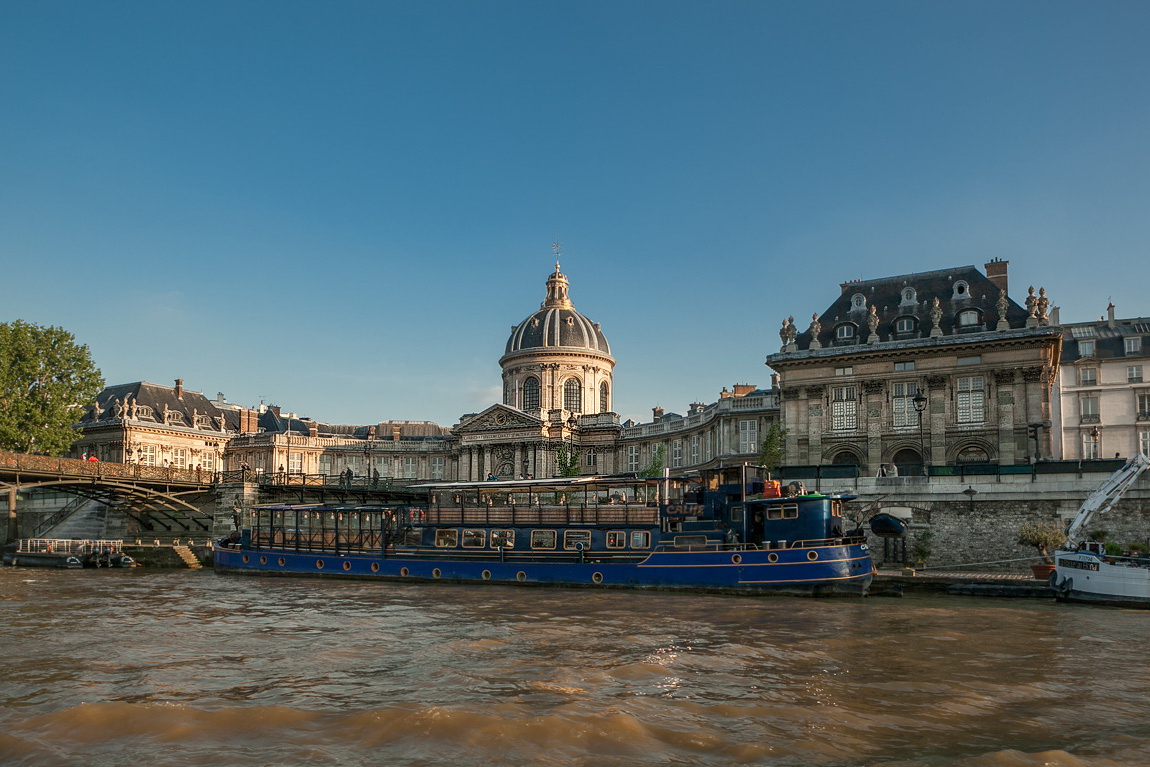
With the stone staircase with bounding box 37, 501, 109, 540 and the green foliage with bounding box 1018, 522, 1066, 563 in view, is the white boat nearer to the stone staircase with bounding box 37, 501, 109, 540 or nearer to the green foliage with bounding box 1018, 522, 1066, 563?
the green foliage with bounding box 1018, 522, 1066, 563

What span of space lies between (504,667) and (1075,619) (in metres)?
15.7

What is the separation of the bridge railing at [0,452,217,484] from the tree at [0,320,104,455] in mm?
10087

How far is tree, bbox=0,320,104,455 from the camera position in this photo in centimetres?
5469

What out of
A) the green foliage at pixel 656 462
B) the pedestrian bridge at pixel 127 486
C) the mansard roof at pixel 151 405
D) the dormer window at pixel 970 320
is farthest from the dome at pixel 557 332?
the dormer window at pixel 970 320

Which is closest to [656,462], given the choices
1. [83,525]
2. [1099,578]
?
[83,525]

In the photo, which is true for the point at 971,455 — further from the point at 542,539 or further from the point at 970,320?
the point at 542,539

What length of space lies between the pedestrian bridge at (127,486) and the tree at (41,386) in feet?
13.7

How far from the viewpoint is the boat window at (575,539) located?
113ft

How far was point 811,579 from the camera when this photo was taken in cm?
2950

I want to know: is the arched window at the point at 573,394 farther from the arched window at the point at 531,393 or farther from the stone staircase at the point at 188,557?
the stone staircase at the point at 188,557

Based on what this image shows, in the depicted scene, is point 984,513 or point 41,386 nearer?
point 984,513

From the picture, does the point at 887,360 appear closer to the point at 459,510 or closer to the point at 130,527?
the point at 459,510

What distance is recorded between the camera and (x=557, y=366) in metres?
87.2

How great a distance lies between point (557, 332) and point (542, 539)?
2129 inches
